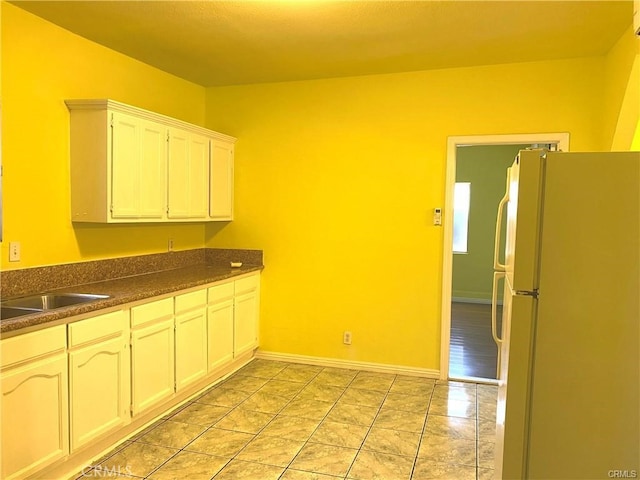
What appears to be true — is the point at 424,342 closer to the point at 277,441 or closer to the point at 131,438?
the point at 277,441

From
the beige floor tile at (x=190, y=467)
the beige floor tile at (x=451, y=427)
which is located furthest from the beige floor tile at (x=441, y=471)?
the beige floor tile at (x=190, y=467)

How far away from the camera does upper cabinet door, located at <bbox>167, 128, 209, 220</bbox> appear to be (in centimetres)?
375

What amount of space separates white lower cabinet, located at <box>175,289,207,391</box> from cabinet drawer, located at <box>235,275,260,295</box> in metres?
0.54

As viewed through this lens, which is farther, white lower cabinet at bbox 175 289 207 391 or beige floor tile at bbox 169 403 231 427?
white lower cabinet at bbox 175 289 207 391

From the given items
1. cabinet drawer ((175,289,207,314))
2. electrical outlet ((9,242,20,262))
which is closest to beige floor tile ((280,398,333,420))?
cabinet drawer ((175,289,207,314))

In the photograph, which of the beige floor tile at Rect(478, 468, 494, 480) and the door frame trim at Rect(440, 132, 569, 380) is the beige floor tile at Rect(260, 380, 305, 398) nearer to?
the door frame trim at Rect(440, 132, 569, 380)

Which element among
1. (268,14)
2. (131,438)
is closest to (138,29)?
(268,14)

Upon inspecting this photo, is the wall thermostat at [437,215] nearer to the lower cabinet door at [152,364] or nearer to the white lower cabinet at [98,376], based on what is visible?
the lower cabinet door at [152,364]

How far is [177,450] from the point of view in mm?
2824

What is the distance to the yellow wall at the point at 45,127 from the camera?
2809mm

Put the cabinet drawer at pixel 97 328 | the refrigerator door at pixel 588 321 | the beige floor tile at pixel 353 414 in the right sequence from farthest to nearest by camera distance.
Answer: the beige floor tile at pixel 353 414 < the cabinet drawer at pixel 97 328 < the refrigerator door at pixel 588 321

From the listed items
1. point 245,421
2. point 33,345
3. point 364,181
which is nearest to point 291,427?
point 245,421

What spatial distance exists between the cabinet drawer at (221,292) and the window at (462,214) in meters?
4.70

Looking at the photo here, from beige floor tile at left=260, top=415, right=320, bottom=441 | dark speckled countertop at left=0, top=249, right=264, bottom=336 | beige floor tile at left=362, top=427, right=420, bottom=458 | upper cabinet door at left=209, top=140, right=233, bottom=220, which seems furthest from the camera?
upper cabinet door at left=209, top=140, right=233, bottom=220
